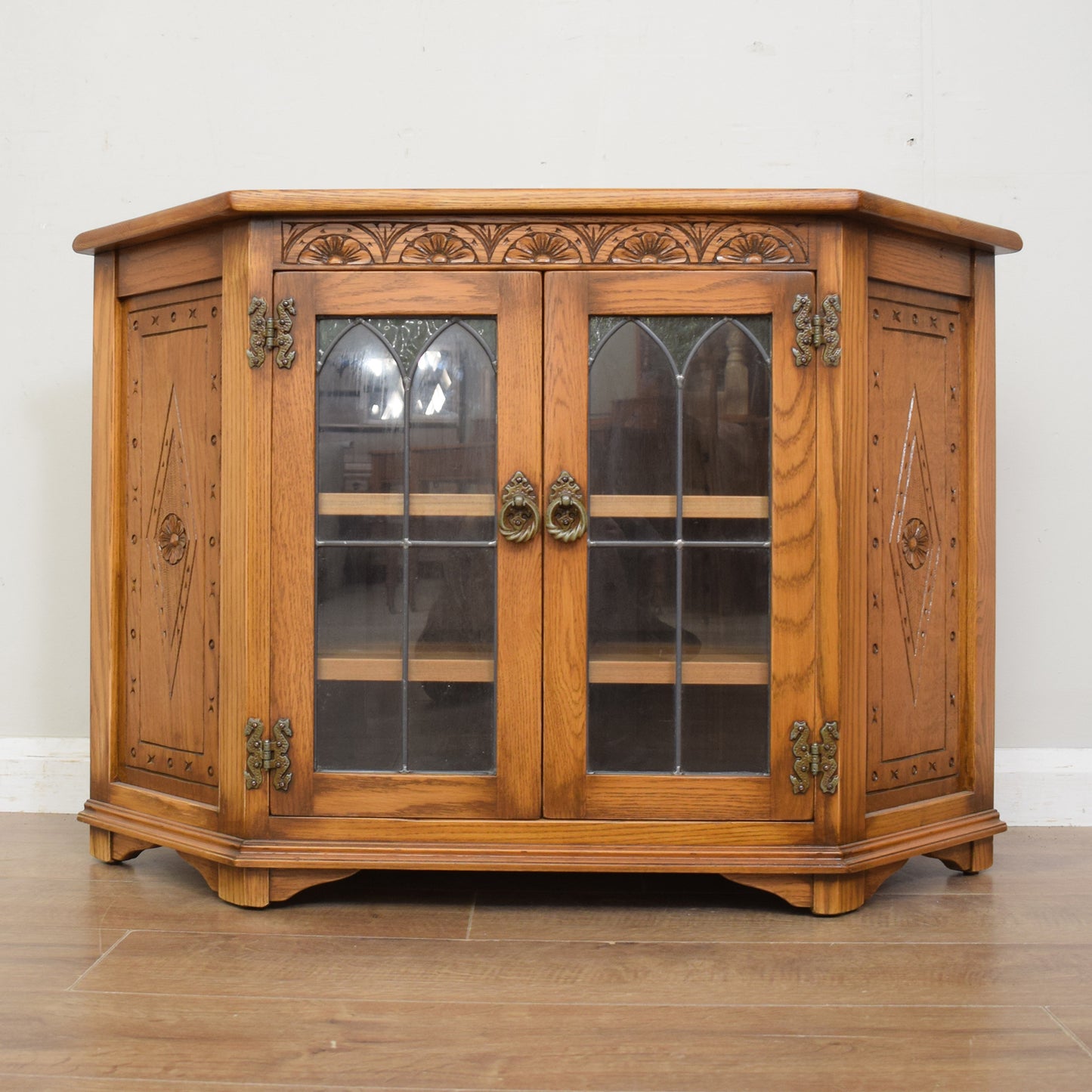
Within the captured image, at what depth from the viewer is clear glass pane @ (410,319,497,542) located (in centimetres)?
186

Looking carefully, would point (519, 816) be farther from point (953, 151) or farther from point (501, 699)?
point (953, 151)

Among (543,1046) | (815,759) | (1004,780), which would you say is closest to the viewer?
(543,1046)

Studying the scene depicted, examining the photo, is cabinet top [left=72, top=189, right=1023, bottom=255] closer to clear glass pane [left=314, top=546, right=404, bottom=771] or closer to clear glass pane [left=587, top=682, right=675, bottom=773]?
clear glass pane [left=314, top=546, right=404, bottom=771]

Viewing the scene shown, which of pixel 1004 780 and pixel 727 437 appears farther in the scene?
pixel 1004 780

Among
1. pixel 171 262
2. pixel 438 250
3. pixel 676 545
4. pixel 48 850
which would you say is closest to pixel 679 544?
pixel 676 545

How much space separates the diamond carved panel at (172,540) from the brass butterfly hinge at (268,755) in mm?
259

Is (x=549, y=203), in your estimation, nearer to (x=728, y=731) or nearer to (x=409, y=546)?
(x=409, y=546)

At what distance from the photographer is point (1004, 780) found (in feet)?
8.16

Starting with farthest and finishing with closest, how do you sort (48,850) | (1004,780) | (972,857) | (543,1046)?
1. (1004,780)
2. (48,850)
3. (972,857)
4. (543,1046)

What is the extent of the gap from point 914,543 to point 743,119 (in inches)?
45.8

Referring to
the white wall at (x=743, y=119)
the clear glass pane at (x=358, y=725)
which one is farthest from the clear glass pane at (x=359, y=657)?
the white wall at (x=743, y=119)

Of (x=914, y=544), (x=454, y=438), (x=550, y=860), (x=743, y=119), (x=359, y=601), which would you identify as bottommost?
(x=550, y=860)

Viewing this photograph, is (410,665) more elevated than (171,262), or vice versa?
(171,262)

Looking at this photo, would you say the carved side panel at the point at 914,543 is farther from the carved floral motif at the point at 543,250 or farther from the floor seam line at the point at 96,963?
the floor seam line at the point at 96,963
